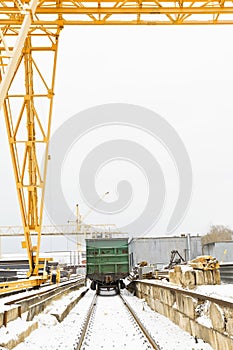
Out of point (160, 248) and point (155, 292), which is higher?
point (160, 248)

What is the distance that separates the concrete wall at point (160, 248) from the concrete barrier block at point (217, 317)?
3043 centimetres

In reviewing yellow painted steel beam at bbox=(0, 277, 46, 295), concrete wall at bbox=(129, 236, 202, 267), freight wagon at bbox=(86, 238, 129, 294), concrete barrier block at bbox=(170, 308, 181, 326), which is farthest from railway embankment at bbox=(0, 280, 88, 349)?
concrete wall at bbox=(129, 236, 202, 267)

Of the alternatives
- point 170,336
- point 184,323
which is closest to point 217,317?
point 170,336

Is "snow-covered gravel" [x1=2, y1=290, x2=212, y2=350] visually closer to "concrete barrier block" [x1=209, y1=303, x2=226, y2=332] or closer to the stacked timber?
"concrete barrier block" [x1=209, y1=303, x2=226, y2=332]

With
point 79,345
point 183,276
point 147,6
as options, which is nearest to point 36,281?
point 183,276

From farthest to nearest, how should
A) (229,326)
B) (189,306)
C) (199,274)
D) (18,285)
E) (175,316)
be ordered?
(18,285)
(199,274)
(175,316)
(189,306)
(229,326)

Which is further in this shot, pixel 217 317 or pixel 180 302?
pixel 180 302

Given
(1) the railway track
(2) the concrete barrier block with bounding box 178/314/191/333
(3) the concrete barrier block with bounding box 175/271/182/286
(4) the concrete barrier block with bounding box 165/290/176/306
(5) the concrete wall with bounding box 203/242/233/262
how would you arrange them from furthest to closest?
(5) the concrete wall with bounding box 203/242/233/262, (3) the concrete barrier block with bounding box 175/271/182/286, (4) the concrete barrier block with bounding box 165/290/176/306, (2) the concrete barrier block with bounding box 178/314/191/333, (1) the railway track

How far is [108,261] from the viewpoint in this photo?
19125 mm

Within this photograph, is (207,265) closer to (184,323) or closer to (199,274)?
(199,274)

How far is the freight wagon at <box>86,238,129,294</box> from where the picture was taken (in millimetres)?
18953

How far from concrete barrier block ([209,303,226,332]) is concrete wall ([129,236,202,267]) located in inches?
1198

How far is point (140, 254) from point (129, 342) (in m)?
30.1

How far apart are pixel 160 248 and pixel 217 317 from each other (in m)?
32.4
